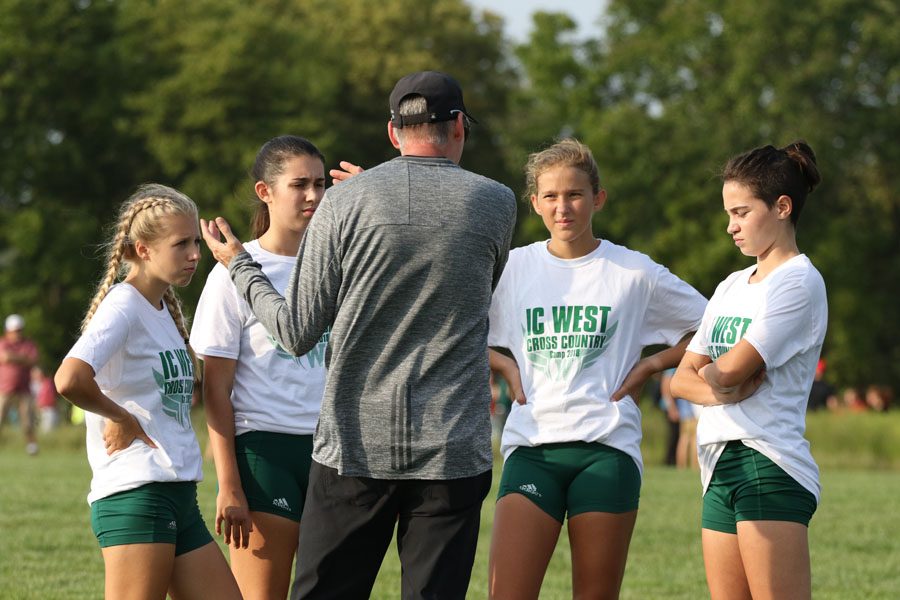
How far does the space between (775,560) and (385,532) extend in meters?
1.46

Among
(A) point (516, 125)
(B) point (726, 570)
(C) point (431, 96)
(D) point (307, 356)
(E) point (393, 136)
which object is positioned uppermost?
(A) point (516, 125)

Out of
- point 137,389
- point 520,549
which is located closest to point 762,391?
point 520,549

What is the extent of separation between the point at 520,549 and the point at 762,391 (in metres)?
1.13

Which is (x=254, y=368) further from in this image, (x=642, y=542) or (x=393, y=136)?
(x=642, y=542)

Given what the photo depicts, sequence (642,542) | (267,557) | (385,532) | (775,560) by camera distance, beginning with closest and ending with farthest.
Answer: (385,532)
(775,560)
(267,557)
(642,542)

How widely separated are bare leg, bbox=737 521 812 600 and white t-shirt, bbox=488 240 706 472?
761 millimetres

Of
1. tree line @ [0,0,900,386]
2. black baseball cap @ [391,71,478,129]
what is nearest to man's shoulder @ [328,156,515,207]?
black baseball cap @ [391,71,478,129]

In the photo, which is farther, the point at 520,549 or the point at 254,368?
the point at 254,368

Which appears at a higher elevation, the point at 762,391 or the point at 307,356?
the point at 307,356

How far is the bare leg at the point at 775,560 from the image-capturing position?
5.20m

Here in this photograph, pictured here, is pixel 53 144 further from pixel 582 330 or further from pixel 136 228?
pixel 582 330

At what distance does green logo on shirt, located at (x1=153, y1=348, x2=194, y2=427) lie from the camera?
544 cm

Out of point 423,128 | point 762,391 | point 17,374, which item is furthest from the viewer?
point 17,374

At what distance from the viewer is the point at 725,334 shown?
18.1ft
